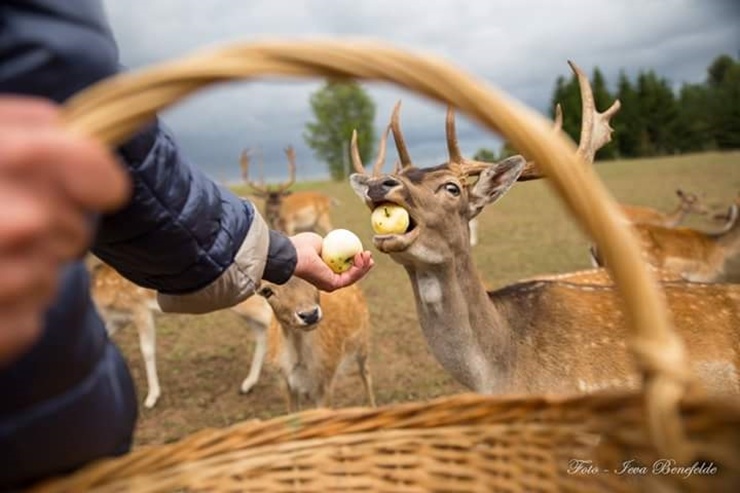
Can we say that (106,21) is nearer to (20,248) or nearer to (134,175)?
(134,175)

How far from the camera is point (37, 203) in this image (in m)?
0.57

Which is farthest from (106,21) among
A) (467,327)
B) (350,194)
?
(350,194)

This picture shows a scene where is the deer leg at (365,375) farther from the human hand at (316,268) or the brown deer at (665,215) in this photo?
the brown deer at (665,215)

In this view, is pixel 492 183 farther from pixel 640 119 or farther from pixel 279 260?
pixel 640 119

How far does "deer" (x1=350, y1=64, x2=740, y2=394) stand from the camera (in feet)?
8.35

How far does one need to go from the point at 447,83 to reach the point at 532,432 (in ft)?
2.15

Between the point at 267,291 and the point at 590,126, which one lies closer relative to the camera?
the point at 267,291

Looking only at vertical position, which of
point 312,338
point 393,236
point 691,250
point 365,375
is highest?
point 393,236

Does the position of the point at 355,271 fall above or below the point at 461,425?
above

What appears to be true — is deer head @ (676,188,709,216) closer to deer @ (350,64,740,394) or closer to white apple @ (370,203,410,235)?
deer @ (350,64,740,394)

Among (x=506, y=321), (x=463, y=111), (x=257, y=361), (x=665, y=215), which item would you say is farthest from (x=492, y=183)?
(x=665, y=215)

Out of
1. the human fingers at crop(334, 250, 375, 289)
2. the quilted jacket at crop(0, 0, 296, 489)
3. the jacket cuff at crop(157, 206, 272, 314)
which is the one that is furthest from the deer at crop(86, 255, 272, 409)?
the quilted jacket at crop(0, 0, 296, 489)

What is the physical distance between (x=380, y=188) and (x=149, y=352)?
11.2 feet

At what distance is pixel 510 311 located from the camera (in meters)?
2.80
